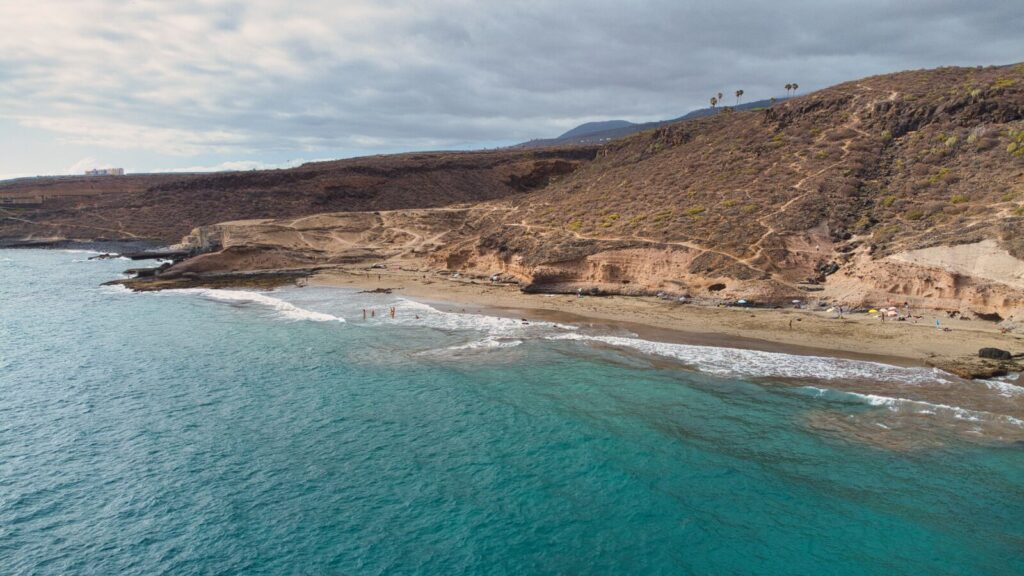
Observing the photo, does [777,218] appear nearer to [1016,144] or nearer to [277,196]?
[1016,144]

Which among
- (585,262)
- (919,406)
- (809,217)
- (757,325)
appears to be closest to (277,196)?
(585,262)

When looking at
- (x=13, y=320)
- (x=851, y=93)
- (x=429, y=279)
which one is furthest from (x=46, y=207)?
(x=851, y=93)

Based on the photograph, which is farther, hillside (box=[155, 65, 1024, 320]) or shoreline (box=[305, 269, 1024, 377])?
hillside (box=[155, 65, 1024, 320])

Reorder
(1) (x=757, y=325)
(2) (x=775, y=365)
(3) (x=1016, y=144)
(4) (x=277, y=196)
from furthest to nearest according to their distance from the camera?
(4) (x=277, y=196) → (3) (x=1016, y=144) → (1) (x=757, y=325) → (2) (x=775, y=365)

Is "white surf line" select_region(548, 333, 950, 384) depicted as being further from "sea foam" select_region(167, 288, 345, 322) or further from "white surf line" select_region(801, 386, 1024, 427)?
"sea foam" select_region(167, 288, 345, 322)

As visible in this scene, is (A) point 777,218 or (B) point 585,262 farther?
(B) point 585,262

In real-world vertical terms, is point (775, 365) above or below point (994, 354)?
below

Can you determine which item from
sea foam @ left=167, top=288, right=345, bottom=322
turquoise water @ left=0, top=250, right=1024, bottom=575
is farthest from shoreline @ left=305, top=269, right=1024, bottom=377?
sea foam @ left=167, top=288, right=345, bottom=322
